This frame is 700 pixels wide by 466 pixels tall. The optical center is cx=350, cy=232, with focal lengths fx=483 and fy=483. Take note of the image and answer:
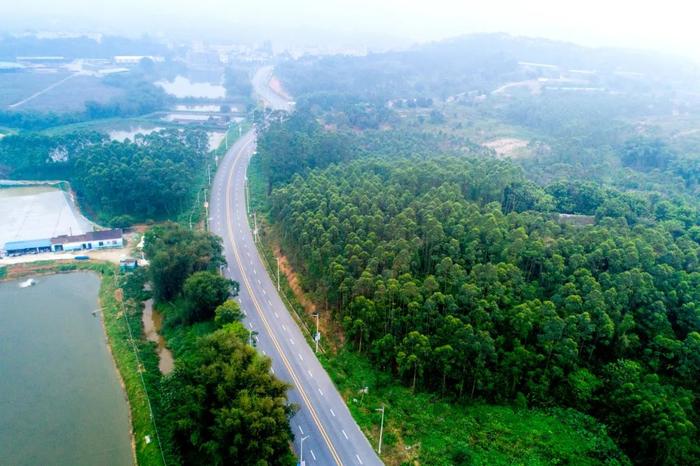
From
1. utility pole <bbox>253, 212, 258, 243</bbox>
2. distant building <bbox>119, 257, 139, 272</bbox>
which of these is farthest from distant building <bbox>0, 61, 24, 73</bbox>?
distant building <bbox>119, 257, 139, 272</bbox>

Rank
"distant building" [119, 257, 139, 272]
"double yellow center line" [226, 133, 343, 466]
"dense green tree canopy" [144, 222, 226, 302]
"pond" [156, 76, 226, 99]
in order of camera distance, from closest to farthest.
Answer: "double yellow center line" [226, 133, 343, 466]
"dense green tree canopy" [144, 222, 226, 302]
"distant building" [119, 257, 139, 272]
"pond" [156, 76, 226, 99]

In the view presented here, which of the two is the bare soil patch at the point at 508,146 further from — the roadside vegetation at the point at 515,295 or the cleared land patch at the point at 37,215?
the cleared land patch at the point at 37,215

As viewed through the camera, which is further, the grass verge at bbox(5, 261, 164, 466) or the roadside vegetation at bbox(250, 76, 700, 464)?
the grass verge at bbox(5, 261, 164, 466)

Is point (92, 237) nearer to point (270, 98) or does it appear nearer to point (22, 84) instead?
point (270, 98)

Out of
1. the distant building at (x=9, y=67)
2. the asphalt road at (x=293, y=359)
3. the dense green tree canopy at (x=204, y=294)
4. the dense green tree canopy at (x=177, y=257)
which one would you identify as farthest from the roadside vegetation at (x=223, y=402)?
the distant building at (x=9, y=67)

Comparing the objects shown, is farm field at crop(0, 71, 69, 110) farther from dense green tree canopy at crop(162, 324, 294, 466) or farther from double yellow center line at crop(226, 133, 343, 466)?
dense green tree canopy at crop(162, 324, 294, 466)

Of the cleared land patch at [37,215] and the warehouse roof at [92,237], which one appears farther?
the cleared land patch at [37,215]
